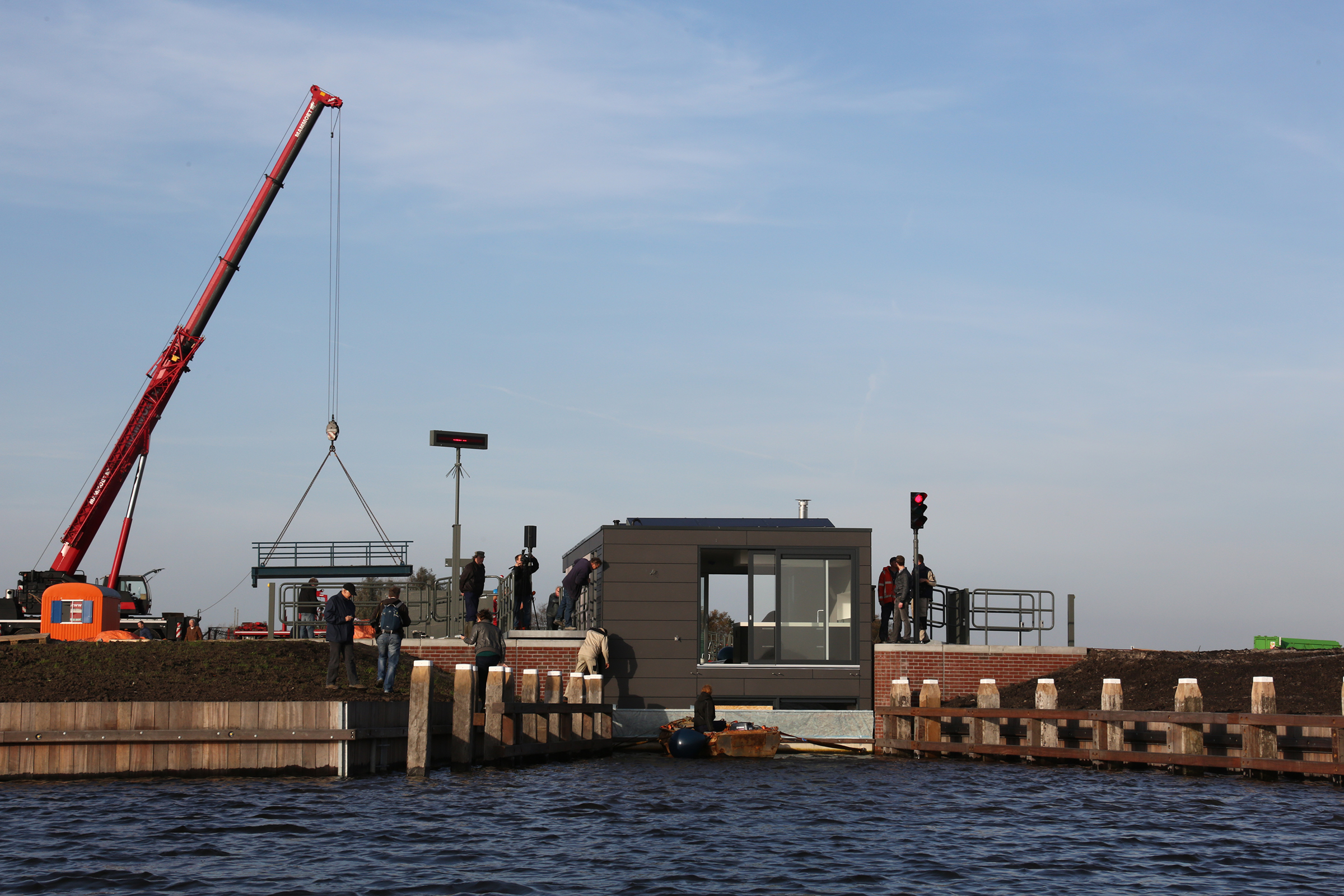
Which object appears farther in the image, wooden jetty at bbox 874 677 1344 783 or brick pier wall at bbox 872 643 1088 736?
brick pier wall at bbox 872 643 1088 736

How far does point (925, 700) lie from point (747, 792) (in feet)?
21.5

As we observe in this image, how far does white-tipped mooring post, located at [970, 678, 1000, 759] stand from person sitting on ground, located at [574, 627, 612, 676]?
23.4 feet

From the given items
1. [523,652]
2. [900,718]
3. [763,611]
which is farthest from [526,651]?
[900,718]

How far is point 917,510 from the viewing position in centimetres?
2673

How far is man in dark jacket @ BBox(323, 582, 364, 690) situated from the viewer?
21906 mm

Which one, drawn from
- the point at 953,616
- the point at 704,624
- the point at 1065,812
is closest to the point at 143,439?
the point at 704,624

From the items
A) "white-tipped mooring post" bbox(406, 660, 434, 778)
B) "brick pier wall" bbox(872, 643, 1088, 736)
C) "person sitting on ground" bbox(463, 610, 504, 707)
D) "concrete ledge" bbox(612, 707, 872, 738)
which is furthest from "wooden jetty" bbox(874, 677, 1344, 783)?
"white-tipped mooring post" bbox(406, 660, 434, 778)

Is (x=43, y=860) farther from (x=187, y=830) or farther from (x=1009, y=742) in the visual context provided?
(x=1009, y=742)

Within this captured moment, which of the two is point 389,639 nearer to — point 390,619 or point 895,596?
point 390,619

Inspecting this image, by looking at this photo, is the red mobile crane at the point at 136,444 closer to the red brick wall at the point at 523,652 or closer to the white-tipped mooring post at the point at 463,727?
the red brick wall at the point at 523,652

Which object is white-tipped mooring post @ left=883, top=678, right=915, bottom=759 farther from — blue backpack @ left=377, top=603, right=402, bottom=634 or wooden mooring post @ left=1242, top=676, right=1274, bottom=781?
blue backpack @ left=377, top=603, right=402, bottom=634

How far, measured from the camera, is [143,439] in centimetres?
3641

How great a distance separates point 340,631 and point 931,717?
1091 centimetres

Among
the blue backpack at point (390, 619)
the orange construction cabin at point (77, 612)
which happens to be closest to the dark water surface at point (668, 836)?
the blue backpack at point (390, 619)
